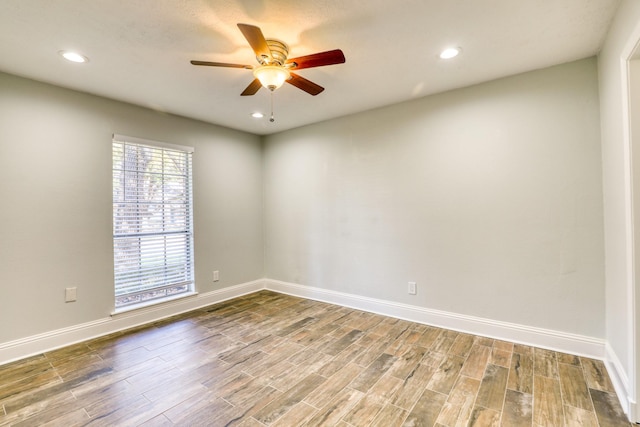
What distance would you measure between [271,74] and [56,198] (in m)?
2.43

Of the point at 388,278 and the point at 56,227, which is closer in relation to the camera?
the point at 56,227

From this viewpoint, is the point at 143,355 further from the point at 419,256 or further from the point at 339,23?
the point at 339,23

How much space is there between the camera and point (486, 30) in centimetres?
204

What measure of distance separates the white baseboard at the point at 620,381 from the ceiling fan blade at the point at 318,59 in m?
2.65

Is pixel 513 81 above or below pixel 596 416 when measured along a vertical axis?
above

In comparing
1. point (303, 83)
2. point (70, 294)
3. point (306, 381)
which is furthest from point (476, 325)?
point (70, 294)

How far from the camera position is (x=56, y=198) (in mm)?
2799

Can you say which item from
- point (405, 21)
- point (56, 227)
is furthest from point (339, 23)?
point (56, 227)

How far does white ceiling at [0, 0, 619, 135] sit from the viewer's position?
1.79 metres

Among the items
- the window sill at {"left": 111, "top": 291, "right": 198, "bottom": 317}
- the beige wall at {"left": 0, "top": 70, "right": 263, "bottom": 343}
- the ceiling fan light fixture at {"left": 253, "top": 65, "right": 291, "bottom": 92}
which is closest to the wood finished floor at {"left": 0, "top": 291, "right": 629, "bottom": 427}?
the window sill at {"left": 111, "top": 291, "right": 198, "bottom": 317}

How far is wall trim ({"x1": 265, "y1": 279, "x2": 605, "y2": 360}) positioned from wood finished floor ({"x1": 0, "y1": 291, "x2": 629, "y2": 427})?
0.32 ft

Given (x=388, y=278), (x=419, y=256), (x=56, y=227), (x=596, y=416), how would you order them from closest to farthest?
(x=596, y=416)
(x=56, y=227)
(x=419, y=256)
(x=388, y=278)

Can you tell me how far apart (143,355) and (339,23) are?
3.11 metres

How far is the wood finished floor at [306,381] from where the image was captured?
1.82m
